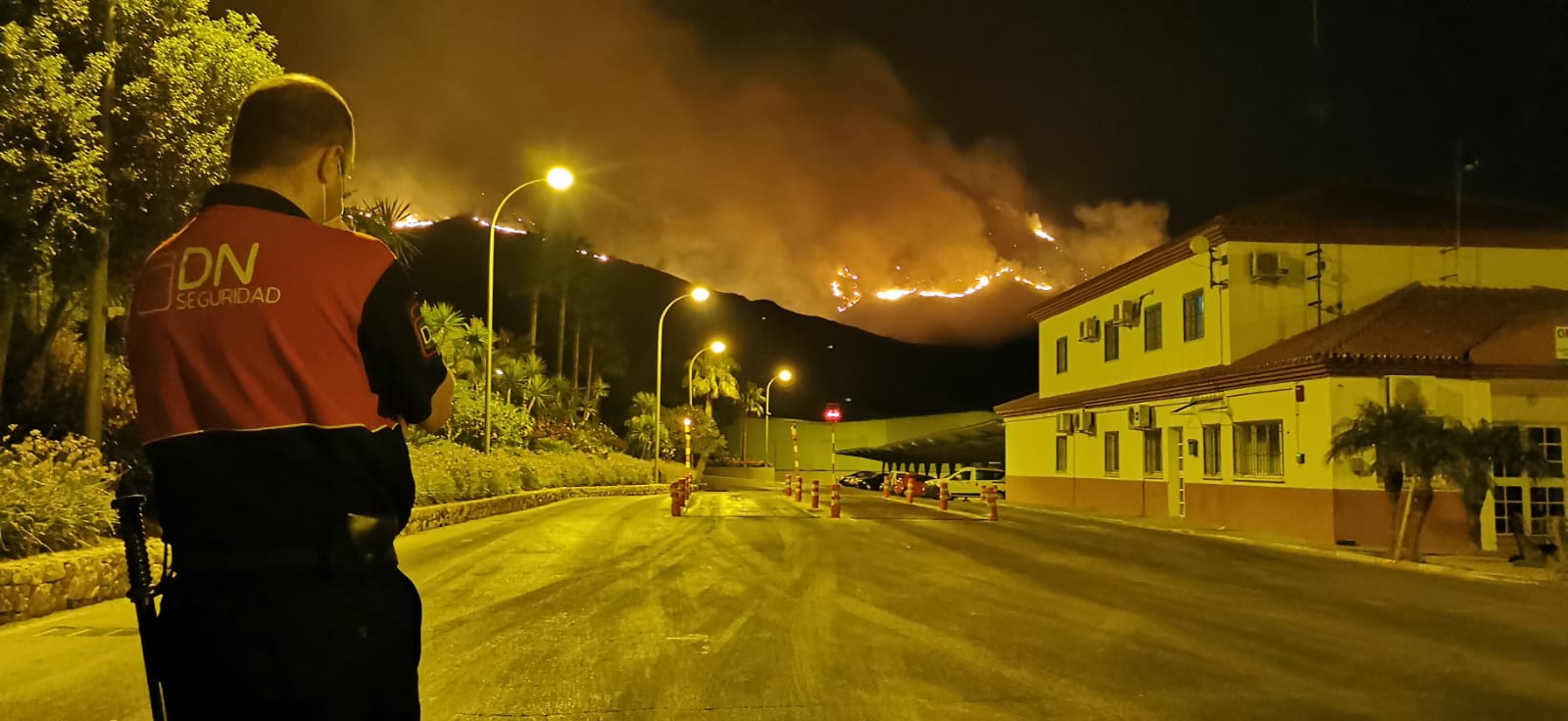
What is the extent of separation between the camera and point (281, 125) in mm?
2305

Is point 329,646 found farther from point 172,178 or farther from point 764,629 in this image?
point 172,178

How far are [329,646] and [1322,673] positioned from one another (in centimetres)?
732

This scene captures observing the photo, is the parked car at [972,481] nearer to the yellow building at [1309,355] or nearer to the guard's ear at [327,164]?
the yellow building at [1309,355]

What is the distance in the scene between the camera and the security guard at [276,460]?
2.03m

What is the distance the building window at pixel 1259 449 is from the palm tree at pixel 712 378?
1981 inches

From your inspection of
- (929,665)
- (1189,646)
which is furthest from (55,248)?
(1189,646)

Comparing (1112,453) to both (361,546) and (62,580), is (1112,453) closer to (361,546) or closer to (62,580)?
(62,580)

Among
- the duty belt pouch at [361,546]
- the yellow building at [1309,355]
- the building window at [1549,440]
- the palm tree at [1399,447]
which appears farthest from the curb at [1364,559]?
the duty belt pouch at [361,546]

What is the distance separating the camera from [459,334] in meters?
39.5

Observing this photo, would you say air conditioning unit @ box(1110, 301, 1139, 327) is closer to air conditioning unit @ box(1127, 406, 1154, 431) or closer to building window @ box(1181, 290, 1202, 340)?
air conditioning unit @ box(1127, 406, 1154, 431)

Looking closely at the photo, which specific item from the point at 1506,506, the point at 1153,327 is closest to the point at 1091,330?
the point at 1153,327

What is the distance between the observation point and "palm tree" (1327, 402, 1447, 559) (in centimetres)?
1678

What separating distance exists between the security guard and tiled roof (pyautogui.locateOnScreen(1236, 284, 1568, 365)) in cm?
2127

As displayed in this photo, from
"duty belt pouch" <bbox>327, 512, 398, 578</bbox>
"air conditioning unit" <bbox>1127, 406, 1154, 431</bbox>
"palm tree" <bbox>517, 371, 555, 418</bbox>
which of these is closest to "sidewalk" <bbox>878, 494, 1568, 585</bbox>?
"air conditioning unit" <bbox>1127, 406, 1154, 431</bbox>
